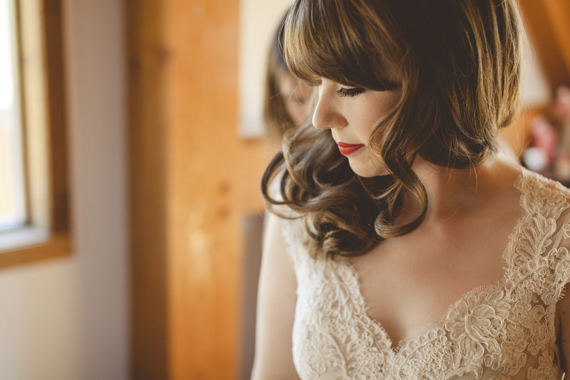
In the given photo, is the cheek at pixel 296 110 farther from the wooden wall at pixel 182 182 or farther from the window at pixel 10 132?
the window at pixel 10 132

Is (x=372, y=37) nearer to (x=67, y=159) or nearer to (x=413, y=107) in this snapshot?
(x=413, y=107)

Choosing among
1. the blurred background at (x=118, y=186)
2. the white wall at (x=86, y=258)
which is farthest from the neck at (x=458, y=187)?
the white wall at (x=86, y=258)

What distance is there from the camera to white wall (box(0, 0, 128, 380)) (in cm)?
154

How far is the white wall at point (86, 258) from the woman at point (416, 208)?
82 cm

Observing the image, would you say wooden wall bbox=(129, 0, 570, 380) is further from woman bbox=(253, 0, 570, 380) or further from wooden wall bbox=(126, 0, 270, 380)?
woman bbox=(253, 0, 570, 380)

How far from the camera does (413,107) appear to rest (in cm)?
80

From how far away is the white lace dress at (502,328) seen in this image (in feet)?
2.85

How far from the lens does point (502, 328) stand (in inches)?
34.3

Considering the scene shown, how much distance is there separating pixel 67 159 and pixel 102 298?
517 mm

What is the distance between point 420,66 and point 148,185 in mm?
1128

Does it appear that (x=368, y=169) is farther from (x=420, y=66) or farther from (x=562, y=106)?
(x=562, y=106)

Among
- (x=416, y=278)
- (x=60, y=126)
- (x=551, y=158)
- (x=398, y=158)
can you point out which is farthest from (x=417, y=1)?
(x=551, y=158)

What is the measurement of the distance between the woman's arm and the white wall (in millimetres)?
811

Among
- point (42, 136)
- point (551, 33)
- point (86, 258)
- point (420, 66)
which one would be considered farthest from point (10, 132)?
point (551, 33)
